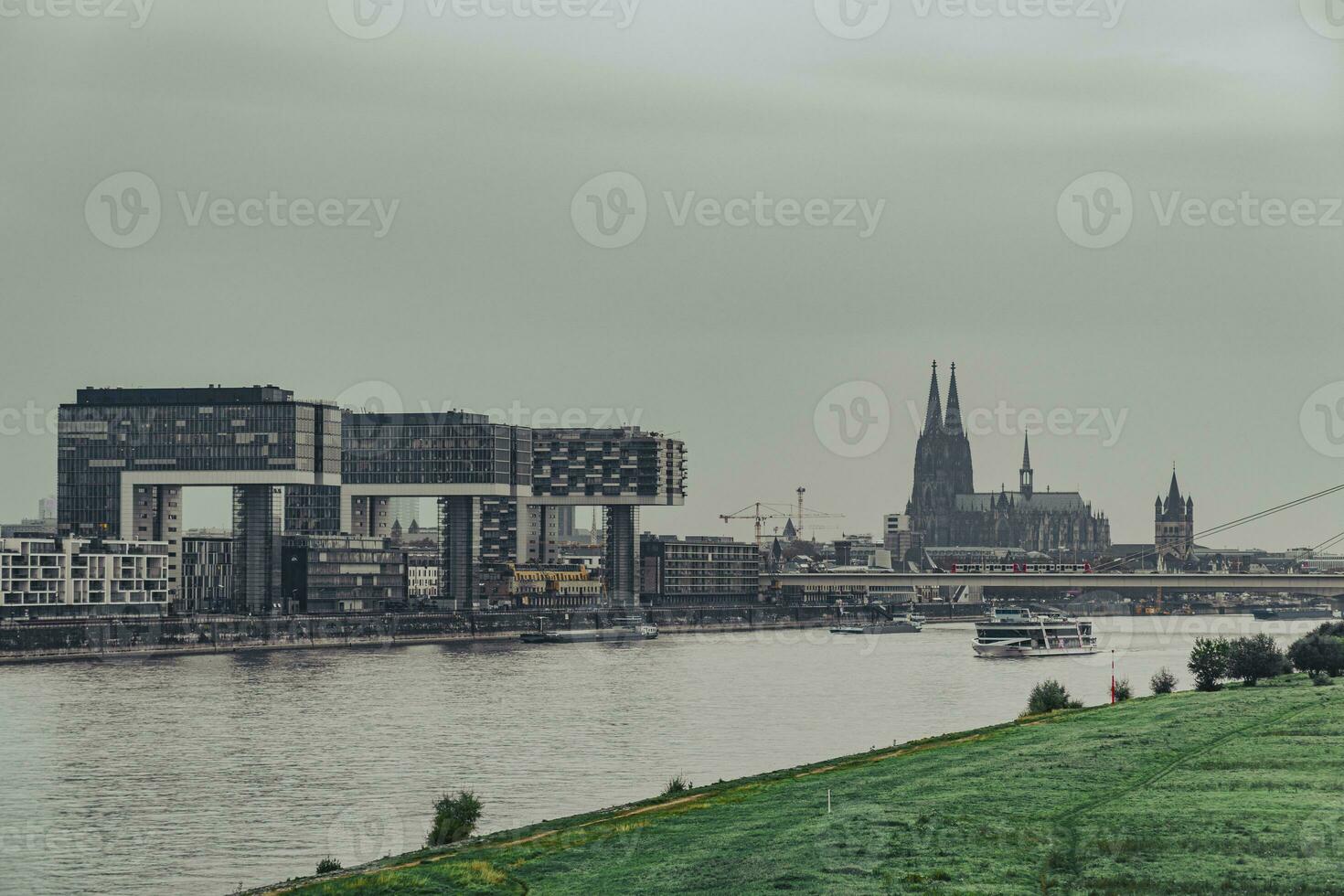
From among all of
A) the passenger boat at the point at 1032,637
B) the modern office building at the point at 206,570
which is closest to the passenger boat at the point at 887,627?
the passenger boat at the point at 1032,637

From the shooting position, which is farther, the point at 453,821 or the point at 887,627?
the point at 887,627

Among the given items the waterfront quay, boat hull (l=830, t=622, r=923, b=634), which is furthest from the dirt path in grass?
boat hull (l=830, t=622, r=923, b=634)

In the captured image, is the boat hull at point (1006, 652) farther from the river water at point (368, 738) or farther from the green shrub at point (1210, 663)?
the green shrub at point (1210, 663)

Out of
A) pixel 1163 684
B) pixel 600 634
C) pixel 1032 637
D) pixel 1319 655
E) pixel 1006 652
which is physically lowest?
pixel 600 634

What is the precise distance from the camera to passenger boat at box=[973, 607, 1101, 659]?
127 meters

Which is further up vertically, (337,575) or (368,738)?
(337,575)

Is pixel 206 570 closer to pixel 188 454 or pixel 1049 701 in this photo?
pixel 188 454

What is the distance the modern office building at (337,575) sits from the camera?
165750 mm

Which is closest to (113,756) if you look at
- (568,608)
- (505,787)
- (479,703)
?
(505,787)

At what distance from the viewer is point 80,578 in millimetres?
143750

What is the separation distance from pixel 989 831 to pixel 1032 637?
104 meters

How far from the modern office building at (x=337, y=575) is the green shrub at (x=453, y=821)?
126987mm

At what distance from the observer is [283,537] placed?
16862 centimetres

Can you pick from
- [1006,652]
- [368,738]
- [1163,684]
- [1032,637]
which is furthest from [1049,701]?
[1032,637]
